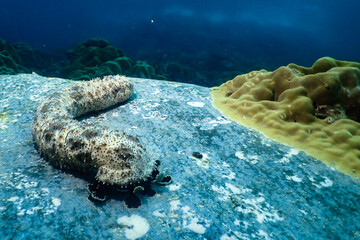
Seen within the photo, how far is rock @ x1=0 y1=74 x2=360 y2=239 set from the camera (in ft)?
5.50

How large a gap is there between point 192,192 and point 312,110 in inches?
93.3

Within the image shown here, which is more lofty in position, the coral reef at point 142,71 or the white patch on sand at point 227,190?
the white patch on sand at point 227,190

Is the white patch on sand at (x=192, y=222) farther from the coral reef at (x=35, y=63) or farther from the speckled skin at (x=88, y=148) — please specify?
the coral reef at (x=35, y=63)

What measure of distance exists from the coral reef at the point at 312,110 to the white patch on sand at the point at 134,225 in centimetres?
221

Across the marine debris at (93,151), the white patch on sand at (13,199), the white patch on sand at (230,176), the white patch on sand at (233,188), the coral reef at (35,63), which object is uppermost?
the marine debris at (93,151)

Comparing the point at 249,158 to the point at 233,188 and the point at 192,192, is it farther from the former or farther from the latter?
the point at 192,192

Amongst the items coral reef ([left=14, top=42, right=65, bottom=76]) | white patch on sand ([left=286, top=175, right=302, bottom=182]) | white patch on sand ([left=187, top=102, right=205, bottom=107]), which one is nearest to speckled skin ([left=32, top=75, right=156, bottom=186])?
white patch on sand ([left=286, top=175, right=302, bottom=182])

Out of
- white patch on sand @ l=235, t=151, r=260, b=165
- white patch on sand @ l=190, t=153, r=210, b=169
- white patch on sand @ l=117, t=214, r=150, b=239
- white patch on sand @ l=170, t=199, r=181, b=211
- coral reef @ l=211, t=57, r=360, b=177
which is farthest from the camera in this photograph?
coral reef @ l=211, t=57, r=360, b=177

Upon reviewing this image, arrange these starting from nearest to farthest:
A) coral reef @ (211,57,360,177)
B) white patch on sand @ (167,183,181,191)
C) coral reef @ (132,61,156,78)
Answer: white patch on sand @ (167,183,181,191) → coral reef @ (211,57,360,177) → coral reef @ (132,61,156,78)

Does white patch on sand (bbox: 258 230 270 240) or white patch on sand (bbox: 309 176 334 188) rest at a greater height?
white patch on sand (bbox: 258 230 270 240)

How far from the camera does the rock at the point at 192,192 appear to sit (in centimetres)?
168

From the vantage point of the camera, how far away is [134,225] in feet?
5.50

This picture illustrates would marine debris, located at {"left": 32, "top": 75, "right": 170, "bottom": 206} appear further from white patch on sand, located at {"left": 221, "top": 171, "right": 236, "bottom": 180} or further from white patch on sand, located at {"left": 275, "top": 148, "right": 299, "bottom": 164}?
white patch on sand, located at {"left": 275, "top": 148, "right": 299, "bottom": 164}

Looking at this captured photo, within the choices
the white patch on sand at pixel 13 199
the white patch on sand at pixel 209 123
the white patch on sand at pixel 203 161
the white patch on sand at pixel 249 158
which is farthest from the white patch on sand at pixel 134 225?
the white patch on sand at pixel 209 123
